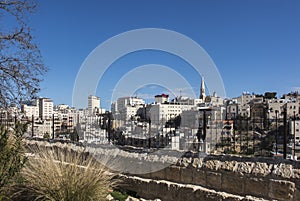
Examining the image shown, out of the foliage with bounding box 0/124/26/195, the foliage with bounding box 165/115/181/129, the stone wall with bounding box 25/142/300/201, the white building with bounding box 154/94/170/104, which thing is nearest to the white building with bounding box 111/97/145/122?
the white building with bounding box 154/94/170/104

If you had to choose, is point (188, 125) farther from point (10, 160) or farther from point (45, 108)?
point (45, 108)

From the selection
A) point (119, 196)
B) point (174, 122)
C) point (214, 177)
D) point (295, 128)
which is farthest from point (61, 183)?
point (295, 128)

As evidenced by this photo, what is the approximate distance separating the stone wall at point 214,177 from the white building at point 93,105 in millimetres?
2981

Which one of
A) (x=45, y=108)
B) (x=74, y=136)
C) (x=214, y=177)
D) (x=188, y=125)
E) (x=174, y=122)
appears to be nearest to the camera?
(x=214, y=177)

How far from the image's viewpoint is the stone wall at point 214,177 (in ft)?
11.3

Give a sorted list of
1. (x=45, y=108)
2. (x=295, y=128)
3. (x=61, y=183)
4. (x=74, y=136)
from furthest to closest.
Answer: (x=45, y=108) → (x=74, y=136) → (x=295, y=128) → (x=61, y=183)

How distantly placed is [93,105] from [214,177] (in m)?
4.88

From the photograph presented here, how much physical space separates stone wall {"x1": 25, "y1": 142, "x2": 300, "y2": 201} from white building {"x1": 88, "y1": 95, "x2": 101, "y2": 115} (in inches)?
117

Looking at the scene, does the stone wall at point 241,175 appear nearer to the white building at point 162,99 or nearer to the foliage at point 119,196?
the foliage at point 119,196

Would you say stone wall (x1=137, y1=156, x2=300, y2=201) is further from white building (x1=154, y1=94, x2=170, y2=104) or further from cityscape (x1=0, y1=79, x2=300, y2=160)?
white building (x1=154, y1=94, x2=170, y2=104)

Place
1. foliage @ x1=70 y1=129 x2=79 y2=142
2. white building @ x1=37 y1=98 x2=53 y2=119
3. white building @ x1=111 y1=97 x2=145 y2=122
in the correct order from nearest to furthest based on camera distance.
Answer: white building @ x1=111 y1=97 x2=145 y2=122
foliage @ x1=70 y1=129 x2=79 y2=142
white building @ x1=37 y1=98 x2=53 y2=119

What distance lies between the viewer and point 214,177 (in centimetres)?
405

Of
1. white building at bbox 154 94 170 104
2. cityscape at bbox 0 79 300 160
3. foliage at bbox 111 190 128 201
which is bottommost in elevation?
foliage at bbox 111 190 128 201

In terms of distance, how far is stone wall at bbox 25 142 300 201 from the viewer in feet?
11.3
